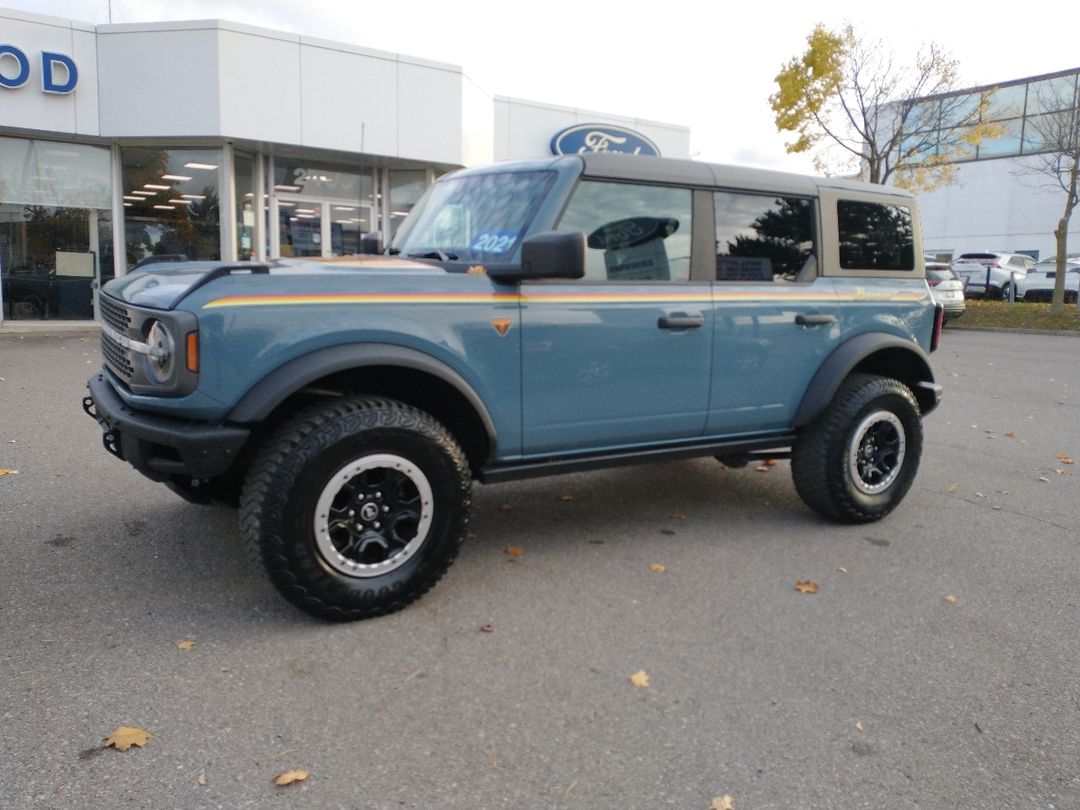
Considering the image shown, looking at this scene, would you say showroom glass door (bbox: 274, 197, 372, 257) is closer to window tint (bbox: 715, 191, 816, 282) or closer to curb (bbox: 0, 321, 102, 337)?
curb (bbox: 0, 321, 102, 337)

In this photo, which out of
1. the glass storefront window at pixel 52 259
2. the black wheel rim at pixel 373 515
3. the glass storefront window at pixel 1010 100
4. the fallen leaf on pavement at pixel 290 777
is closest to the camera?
the fallen leaf on pavement at pixel 290 777

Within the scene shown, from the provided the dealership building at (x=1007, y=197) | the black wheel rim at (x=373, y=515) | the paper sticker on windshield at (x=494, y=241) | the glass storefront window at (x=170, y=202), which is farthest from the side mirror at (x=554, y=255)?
the dealership building at (x=1007, y=197)

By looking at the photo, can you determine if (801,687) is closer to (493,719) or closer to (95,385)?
(493,719)

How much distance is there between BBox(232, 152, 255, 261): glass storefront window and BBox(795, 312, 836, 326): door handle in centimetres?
1262

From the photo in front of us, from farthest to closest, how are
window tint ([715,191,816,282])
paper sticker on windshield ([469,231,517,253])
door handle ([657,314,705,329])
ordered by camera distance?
window tint ([715,191,816,282]) < door handle ([657,314,705,329]) < paper sticker on windshield ([469,231,517,253])

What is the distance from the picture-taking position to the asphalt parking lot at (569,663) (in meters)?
2.39

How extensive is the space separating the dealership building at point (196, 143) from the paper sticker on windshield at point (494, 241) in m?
8.88

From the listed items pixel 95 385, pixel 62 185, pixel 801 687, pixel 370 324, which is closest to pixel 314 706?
pixel 370 324

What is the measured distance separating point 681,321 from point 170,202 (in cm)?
1339

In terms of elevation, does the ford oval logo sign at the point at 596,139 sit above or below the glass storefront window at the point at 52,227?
above

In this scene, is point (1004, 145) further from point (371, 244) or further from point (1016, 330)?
point (371, 244)

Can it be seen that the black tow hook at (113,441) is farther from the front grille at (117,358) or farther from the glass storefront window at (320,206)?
the glass storefront window at (320,206)

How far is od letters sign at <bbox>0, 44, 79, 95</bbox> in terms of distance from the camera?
42.1 feet

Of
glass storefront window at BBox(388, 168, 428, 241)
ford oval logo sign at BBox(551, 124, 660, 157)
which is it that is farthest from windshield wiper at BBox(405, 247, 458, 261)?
ford oval logo sign at BBox(551, 124, 660, 157)
